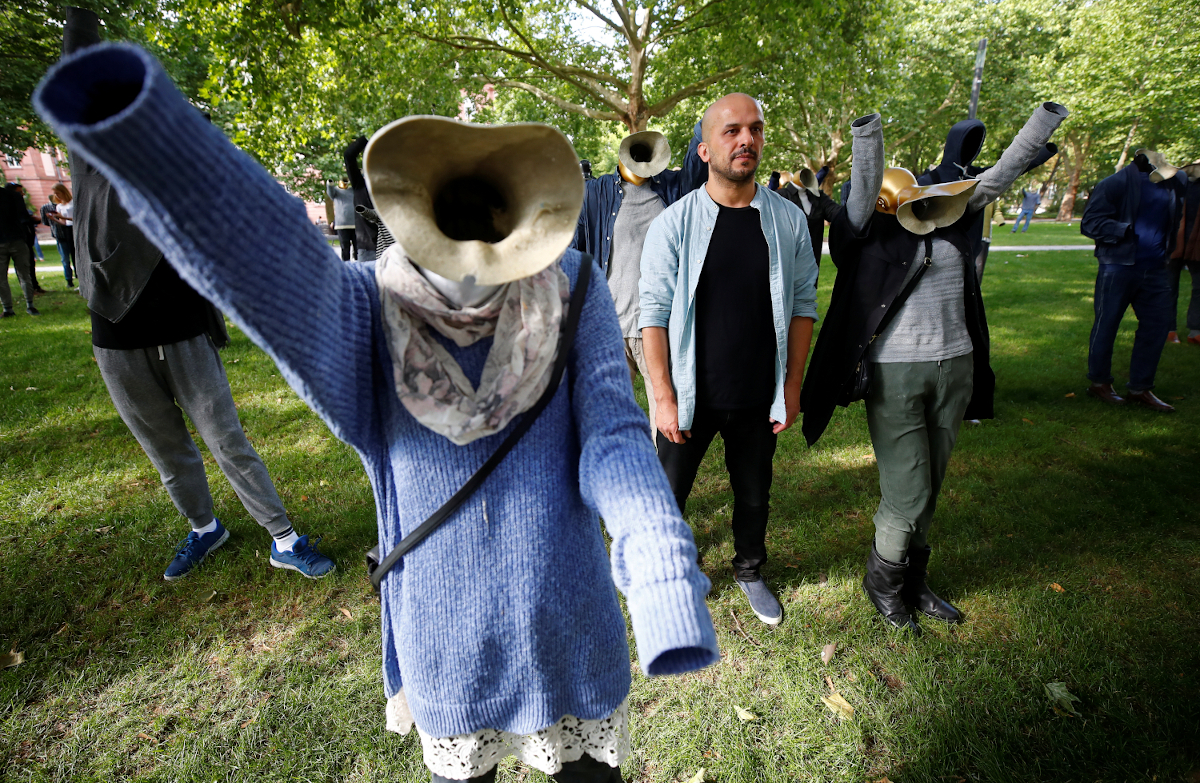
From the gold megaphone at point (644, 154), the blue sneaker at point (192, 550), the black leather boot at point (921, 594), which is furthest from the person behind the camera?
the gold megaphone at point (644, 154)

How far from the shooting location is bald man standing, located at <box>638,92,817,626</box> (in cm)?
269

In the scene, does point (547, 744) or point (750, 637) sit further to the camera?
point (750, 637)

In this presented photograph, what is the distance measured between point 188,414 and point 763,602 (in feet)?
Result: 10.2

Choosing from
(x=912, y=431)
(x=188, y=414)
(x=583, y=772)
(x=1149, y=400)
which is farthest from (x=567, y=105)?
(x=583, y=772)

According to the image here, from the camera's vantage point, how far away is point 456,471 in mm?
1256

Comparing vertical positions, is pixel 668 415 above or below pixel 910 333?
below

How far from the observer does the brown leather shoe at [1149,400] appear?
17.6 ft

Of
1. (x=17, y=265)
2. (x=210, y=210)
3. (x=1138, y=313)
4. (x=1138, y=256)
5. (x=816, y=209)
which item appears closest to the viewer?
(x=210, y=210)

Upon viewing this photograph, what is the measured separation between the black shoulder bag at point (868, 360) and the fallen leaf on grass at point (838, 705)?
52.3 inches

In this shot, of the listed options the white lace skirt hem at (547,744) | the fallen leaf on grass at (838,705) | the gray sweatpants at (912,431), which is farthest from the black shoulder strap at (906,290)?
the white lace skirt hem at (547,744)

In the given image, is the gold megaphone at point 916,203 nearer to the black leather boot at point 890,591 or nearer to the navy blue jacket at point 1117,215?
the black leather boot at point 890,591

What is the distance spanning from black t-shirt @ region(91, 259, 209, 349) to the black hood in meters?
3.65

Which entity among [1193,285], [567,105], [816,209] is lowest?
[1193,285]

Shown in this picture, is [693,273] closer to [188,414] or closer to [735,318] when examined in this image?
[735,318]
